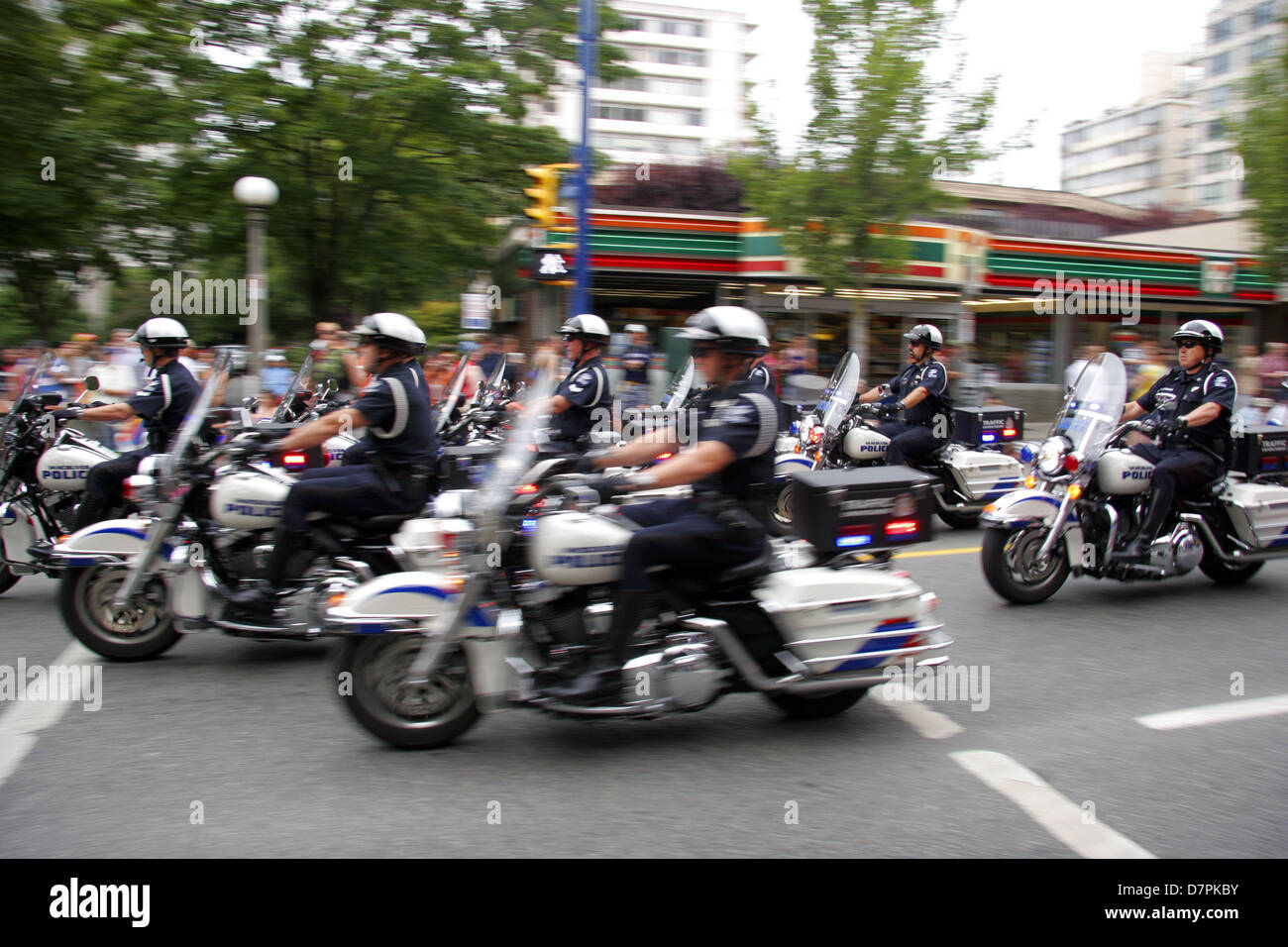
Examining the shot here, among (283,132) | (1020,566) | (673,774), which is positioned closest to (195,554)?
(673,774)

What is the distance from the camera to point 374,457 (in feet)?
19.0

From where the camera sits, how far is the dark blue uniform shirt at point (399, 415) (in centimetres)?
553

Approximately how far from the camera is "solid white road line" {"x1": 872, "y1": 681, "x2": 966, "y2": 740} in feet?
15.9

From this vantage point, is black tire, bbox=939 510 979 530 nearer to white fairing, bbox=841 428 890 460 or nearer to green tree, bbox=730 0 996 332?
white fairing, bbox=841 428 890 460

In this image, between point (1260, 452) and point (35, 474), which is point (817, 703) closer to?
point (1260, 452)

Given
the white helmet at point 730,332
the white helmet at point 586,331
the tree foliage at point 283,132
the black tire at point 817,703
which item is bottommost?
the black tire at point 817,703

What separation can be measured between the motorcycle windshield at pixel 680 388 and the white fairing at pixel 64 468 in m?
4.31

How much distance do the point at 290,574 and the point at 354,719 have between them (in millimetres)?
1534

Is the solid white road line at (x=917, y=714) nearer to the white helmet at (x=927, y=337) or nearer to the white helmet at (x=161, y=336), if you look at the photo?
the white helmet at (x=161, y=336)

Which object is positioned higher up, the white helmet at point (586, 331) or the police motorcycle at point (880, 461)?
the white helmet at point (586, 331)

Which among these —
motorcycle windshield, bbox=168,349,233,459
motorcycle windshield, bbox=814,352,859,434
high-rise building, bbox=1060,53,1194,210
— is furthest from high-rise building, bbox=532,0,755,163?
motorcycle windshield, bbox=168,349,233,459

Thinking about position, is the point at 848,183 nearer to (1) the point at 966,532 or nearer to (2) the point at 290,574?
(1) the point at 966,532

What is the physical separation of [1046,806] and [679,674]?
4.92 ft
